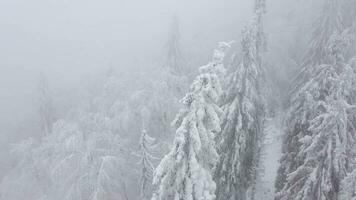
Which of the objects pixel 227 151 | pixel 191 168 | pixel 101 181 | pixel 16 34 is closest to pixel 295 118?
pixel 227 151

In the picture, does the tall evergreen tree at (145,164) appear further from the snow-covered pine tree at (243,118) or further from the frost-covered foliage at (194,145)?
the frost-covered foliage at (194,145)

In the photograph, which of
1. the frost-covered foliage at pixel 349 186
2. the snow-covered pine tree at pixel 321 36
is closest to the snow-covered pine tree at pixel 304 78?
the snow-covered pine tree at pixel 321 36

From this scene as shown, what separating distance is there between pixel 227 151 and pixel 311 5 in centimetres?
2972

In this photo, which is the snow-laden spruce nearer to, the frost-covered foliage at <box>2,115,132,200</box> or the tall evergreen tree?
the tall evergreen tree

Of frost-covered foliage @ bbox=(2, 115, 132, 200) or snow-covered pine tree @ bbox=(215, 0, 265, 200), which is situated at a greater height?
snow-covered pine tree @ bbox=(215, 0, 265, 200)

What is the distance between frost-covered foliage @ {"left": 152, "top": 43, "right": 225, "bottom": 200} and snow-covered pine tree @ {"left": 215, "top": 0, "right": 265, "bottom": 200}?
666cm

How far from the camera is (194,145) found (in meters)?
12.0

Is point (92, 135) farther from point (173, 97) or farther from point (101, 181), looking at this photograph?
point (173, 97)

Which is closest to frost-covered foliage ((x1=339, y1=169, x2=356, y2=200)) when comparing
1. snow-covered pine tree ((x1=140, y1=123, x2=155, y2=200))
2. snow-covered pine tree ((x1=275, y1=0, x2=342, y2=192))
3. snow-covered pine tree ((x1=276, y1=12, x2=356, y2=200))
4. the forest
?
the forest

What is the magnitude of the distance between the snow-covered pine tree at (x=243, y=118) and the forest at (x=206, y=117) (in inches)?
2.5

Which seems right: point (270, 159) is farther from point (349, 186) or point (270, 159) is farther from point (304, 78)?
point (349, 186)

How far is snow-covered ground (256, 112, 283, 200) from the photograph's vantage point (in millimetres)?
27672

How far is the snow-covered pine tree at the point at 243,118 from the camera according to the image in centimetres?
1909

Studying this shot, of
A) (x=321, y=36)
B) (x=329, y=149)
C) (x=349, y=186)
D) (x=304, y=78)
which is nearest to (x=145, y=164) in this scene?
(x=329, y=149)
